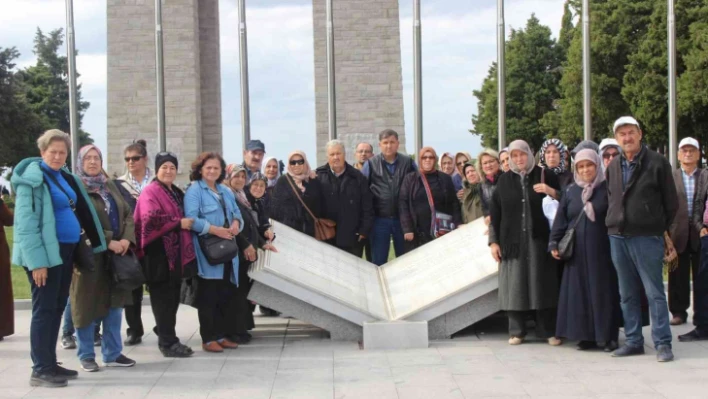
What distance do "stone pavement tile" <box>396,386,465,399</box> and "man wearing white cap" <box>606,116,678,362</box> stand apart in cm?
185

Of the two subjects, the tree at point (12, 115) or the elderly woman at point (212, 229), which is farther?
the tree at point (12, 115)

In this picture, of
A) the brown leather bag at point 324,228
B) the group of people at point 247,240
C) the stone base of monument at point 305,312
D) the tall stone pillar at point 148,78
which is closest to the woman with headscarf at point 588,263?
the group of people at point 247,240

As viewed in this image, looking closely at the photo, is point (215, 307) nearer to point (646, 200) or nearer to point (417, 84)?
point (646, 200)

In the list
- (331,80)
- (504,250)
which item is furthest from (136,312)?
(331,80)

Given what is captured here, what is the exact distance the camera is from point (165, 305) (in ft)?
24.6

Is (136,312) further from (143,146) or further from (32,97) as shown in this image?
(32,97)

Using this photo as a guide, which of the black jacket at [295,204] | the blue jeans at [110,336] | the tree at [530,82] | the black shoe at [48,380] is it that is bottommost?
the black shoe at [48,380]

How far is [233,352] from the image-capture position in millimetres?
7805

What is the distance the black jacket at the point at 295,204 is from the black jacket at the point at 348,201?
0.31 ft

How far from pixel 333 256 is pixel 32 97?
2542 inches

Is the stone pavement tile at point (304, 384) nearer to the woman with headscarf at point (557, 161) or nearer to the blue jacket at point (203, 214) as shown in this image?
the blue jacket at point (203, 214)

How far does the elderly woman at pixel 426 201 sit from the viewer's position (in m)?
9.65

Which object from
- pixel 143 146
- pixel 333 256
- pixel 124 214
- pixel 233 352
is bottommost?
pixel 233 352

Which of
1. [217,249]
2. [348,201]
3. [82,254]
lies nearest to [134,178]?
[217,249]
